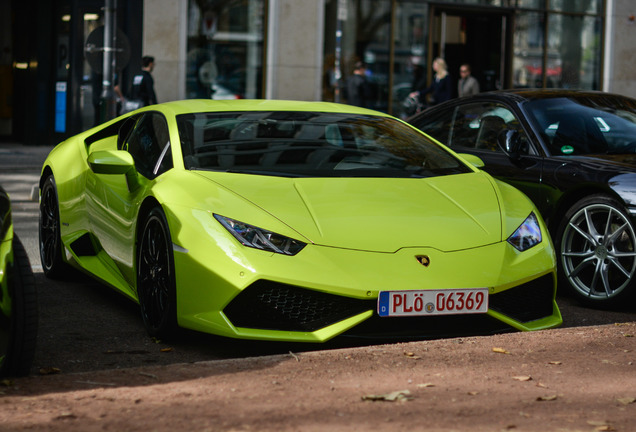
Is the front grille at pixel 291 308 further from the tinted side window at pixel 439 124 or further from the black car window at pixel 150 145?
the tinted side window at pixel 439 124

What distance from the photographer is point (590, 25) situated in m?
25.6

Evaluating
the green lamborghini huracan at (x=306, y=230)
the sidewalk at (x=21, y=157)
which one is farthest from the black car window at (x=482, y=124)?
the sidewalk at (x=21, y=157)

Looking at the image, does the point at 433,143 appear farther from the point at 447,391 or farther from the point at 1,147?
the point at 1,147

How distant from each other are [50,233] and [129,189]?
1.59 metres

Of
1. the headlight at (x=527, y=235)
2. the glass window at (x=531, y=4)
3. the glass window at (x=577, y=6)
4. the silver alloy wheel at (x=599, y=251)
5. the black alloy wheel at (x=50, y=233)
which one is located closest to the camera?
the headlight at (x=527, y=235)

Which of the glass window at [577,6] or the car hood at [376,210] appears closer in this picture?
the car hood at [376,210]

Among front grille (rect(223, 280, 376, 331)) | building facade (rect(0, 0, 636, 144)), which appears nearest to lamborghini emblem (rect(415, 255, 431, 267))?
front grille (rect(223, 280, 376, 331))

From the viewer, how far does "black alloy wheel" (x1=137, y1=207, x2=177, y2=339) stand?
532cm

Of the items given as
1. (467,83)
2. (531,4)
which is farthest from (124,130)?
(531,4)

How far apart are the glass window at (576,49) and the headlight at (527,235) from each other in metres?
20.2

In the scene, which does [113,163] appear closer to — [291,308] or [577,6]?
[291,308]

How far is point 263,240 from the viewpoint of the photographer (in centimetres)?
508

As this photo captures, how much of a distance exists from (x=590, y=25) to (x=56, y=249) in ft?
67.6

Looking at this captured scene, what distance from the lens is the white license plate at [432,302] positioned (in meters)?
5.01
